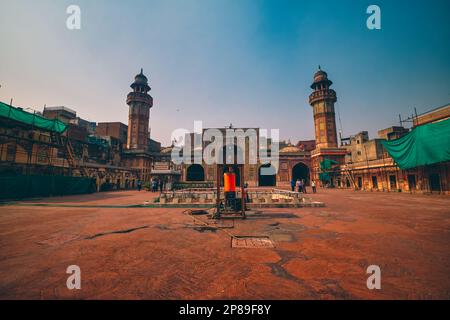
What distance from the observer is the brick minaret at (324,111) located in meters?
37.9

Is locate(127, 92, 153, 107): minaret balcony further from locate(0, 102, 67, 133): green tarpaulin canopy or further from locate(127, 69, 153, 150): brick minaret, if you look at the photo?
locate(0, 102, 67, 133): green tarpaulin canopy

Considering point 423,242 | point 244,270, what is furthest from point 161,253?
point 423,242

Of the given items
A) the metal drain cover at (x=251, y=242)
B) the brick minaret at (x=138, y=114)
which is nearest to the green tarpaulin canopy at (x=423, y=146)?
the metal drain cover at (x=251, y=242)

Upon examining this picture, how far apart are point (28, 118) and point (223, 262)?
26.6m

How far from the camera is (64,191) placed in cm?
1833

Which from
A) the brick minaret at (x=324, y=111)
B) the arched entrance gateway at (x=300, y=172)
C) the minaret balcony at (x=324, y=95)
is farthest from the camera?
the arched entrance gateway at (x=300, y=172)

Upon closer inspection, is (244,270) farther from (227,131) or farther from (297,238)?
(227,131)

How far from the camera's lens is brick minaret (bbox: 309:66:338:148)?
37875mm

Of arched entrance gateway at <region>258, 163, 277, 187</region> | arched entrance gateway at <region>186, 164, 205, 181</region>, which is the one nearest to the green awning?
arched entrance gateway at <region>258, 163, 277, 187</region>

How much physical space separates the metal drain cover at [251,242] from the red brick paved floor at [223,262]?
20 cm

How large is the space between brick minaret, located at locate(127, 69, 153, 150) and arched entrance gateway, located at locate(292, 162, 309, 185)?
Result: 33647mm

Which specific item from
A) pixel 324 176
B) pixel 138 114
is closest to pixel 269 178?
pixel 324 176

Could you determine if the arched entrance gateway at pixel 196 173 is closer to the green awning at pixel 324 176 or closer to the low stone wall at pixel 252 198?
the low stone wall at pixel 252 198
